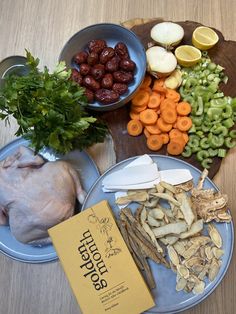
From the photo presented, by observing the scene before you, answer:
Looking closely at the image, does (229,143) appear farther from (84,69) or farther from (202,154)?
(84,69)

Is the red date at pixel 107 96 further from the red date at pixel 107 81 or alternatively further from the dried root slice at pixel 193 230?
the dried root slice at pixel 193 230

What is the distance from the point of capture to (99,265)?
96 cm

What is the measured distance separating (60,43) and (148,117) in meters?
0.44

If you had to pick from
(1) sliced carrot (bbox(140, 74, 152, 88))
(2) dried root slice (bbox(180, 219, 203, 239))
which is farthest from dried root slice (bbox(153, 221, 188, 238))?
(1) sliced carrot (bbox(140, 74, 152, 88))

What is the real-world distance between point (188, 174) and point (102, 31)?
511mm

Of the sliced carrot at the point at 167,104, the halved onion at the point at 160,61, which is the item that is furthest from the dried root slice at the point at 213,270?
the halved onion at the point at 160,61

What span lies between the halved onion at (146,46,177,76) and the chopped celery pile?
6 centimetres

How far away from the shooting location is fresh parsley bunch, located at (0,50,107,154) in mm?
914

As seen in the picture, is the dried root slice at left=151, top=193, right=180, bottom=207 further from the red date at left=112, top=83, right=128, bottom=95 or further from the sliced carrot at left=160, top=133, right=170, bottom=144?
the red date at left=112, top=83, right=128, bottom=95

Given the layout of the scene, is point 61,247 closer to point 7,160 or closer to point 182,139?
point 7,160

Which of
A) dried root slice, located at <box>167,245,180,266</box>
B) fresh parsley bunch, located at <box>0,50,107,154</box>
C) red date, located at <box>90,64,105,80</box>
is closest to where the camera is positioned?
fresh parsley bunch, located at <box>0,50,107,154</box>

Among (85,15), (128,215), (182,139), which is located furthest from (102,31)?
(128,215)

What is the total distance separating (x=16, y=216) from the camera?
1059 millimetres

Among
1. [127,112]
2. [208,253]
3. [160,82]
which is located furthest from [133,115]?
[208,253]
